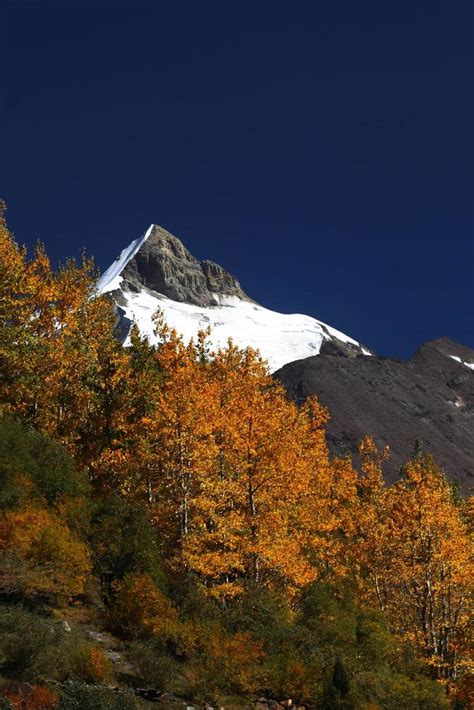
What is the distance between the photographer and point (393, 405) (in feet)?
454

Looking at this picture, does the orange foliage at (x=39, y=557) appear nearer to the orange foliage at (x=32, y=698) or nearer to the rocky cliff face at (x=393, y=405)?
the orange foliage at (x=32, y=698)

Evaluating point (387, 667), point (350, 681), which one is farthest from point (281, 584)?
point (350, 681)

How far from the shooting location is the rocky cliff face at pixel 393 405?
405 ft

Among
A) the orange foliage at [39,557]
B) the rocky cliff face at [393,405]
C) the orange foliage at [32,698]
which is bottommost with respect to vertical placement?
the orange foliage at [32,698]

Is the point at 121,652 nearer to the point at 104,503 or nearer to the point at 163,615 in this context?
the point at 163,615

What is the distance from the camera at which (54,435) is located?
27250mm

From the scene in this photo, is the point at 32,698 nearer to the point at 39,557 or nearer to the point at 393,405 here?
the point at 39,557

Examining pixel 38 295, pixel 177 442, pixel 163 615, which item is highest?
pixel 38 295

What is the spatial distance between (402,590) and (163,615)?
53.0 feet

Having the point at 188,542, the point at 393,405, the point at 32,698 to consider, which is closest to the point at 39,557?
the point at 32,698

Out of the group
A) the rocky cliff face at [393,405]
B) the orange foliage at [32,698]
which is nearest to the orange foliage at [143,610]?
the orange foliage at [32,698]

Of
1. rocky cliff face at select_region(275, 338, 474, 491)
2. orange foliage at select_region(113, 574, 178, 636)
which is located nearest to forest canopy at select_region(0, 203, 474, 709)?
orange foliage at select_region(113, 574, 178, 636)

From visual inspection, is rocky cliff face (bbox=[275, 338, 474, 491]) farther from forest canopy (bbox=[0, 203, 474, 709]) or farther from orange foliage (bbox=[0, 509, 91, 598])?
orange foliage (bbox=[0, 509, 91, 598])

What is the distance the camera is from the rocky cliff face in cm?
12344
